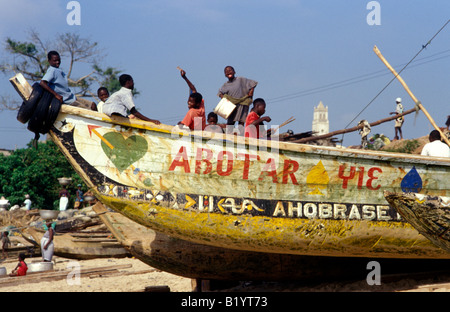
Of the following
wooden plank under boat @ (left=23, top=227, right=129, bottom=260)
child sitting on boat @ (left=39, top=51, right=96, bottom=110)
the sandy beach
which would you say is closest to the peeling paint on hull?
child sitting on boat @ (left=39, top=51, right=96, bottom=110)

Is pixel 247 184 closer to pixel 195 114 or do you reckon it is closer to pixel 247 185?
pixel 247 185

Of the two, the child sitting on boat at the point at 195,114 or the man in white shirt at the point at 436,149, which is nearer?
the child sitting on boat at the point at 195,114

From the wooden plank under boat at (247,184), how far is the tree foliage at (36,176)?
1870cm

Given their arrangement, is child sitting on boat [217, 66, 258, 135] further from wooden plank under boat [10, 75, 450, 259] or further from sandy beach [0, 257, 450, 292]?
sandy beach [0, 257, 450, 292]

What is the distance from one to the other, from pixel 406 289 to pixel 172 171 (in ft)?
12.5

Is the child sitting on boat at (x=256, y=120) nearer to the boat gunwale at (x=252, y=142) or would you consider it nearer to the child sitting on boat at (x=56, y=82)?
the boat gunwale at (x=252, y=142)

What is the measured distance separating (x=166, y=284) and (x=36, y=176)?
16.5 meters

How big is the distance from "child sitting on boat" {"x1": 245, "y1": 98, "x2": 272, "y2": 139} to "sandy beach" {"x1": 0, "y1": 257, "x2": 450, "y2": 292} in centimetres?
286

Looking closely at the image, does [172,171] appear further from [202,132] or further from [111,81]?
[111,81]

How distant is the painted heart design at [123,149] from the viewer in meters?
7.16

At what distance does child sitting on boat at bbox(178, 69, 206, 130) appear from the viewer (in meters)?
7.85

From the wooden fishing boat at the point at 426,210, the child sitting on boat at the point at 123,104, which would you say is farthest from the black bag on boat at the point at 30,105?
the wooden fishing boat at the point at 426,210

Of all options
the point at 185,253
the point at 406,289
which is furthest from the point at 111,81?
the point at 406,289
